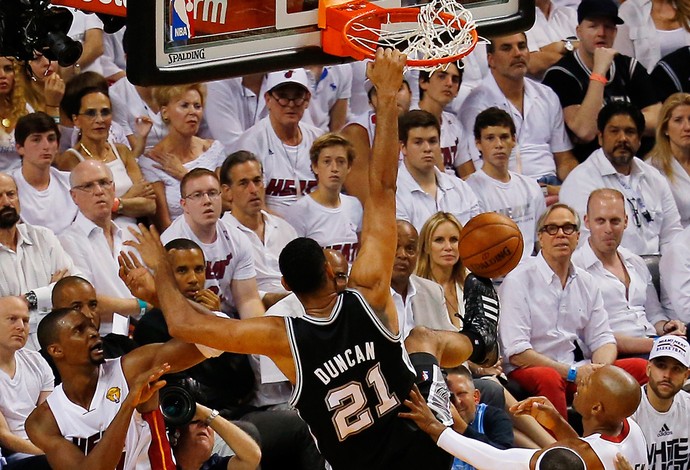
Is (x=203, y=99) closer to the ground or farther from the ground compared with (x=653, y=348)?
farther from the ground

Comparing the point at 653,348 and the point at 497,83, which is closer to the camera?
the point at 653,348

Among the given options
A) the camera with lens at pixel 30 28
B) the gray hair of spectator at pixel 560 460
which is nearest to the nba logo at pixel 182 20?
the camera with lens at pixel 30 28

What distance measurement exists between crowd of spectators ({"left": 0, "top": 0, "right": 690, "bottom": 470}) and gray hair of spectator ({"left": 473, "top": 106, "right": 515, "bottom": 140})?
12 mm

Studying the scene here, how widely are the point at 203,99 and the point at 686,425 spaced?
359 cm

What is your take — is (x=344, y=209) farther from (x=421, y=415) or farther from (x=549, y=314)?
(x=421, y=415)

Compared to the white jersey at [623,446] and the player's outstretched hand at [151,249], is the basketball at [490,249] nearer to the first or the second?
the white jersey at [623,446]

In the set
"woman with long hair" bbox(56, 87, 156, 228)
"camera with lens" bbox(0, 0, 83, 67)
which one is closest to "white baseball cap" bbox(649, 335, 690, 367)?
"woman with long hair" bbox(56, 87, 156, 228)

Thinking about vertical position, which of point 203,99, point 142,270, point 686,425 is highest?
point 203,99

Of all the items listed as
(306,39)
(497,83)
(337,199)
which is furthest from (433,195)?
(306,39)

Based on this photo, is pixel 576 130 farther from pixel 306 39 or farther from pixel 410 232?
pixel 306 39

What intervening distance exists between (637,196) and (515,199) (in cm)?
109

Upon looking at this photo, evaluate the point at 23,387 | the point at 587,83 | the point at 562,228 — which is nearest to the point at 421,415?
Answer: the point at 23,387

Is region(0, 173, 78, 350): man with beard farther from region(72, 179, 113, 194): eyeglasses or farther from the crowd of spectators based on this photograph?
region(72, 179, 113, 194): eyeglasses

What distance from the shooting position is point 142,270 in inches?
223
